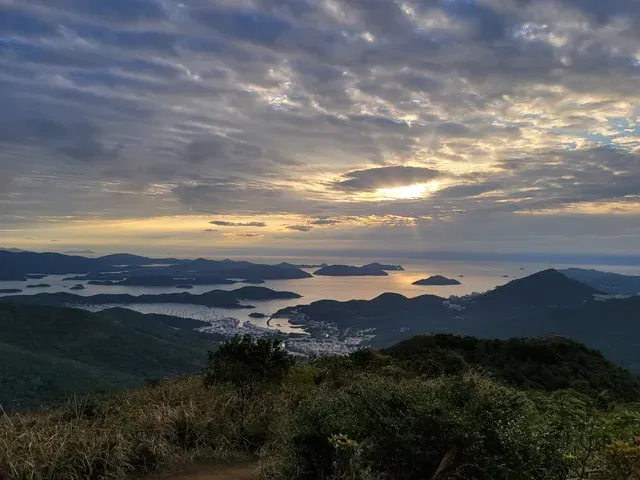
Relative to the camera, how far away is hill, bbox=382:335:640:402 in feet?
49.0

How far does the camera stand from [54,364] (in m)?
51.8

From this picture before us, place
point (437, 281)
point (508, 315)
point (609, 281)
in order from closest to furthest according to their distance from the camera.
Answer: point (508, 315) → point (609, 281) → point (437, 281)

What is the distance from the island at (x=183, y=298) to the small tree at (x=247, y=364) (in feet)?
356

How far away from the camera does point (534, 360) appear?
18016 mm

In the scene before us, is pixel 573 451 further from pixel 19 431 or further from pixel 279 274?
pixel 279 274

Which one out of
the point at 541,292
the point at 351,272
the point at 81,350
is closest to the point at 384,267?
the point at 351,272

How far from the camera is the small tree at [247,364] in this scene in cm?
732

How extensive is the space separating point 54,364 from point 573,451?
5996 centimetres

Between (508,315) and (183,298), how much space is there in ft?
300

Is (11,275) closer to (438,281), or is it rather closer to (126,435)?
(438,281)

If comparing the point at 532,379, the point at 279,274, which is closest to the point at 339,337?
the point at 532,379

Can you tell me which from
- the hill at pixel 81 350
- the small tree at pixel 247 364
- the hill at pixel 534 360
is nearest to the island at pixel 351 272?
the hill at pixel 81 350

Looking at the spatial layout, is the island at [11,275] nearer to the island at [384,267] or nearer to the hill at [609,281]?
the island at [384,267]

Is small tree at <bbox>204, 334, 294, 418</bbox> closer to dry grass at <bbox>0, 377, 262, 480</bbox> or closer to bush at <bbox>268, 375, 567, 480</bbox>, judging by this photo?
dry grass at <bbox>0, 377, 262, 480</bbox>
